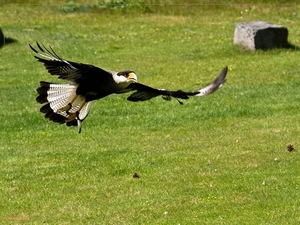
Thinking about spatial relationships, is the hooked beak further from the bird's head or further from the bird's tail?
the bird's tail

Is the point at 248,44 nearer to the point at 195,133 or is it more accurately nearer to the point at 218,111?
the point at 218,111

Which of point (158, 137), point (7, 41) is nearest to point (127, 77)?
point (158, 137)

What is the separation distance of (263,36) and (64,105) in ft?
35.5

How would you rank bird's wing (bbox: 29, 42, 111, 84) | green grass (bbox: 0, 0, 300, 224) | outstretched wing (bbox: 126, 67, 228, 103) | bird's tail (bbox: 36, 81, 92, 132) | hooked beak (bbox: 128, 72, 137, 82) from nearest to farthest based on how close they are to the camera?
hooked beak (bbox: 128, 72, 137, 82)
bird's wing (bbox: 29, 42, 111, 84)
outstretched wing (bbox: 126, 67, 228, 103)
bird's tail (bbox: 36, 81, 92, 132)
green grass (bbox: 0, 0, 300, 224)

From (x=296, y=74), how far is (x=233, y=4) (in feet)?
24.1

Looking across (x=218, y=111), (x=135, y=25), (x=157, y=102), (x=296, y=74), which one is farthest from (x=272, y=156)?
(x=135, y=25)

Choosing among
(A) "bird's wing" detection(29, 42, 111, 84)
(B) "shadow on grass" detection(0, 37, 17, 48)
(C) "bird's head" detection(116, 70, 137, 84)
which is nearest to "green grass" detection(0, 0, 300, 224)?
(B) "shadow on grass" detection(0, 37, 17, 48)

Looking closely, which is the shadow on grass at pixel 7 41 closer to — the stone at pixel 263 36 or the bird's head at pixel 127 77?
the stone at pixel 263 36

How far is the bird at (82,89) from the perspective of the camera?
743cm

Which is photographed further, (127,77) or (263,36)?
(263,36)

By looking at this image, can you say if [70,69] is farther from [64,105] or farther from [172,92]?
[172,92]

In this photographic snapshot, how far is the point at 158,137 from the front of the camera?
12.9 meters

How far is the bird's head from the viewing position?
7227mm

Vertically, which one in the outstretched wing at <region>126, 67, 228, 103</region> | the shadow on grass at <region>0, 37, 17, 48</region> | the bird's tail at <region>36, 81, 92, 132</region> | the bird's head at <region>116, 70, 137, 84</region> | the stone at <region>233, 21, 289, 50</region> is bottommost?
the shadow on grass at <region>0, 37, 17, 48</region>
